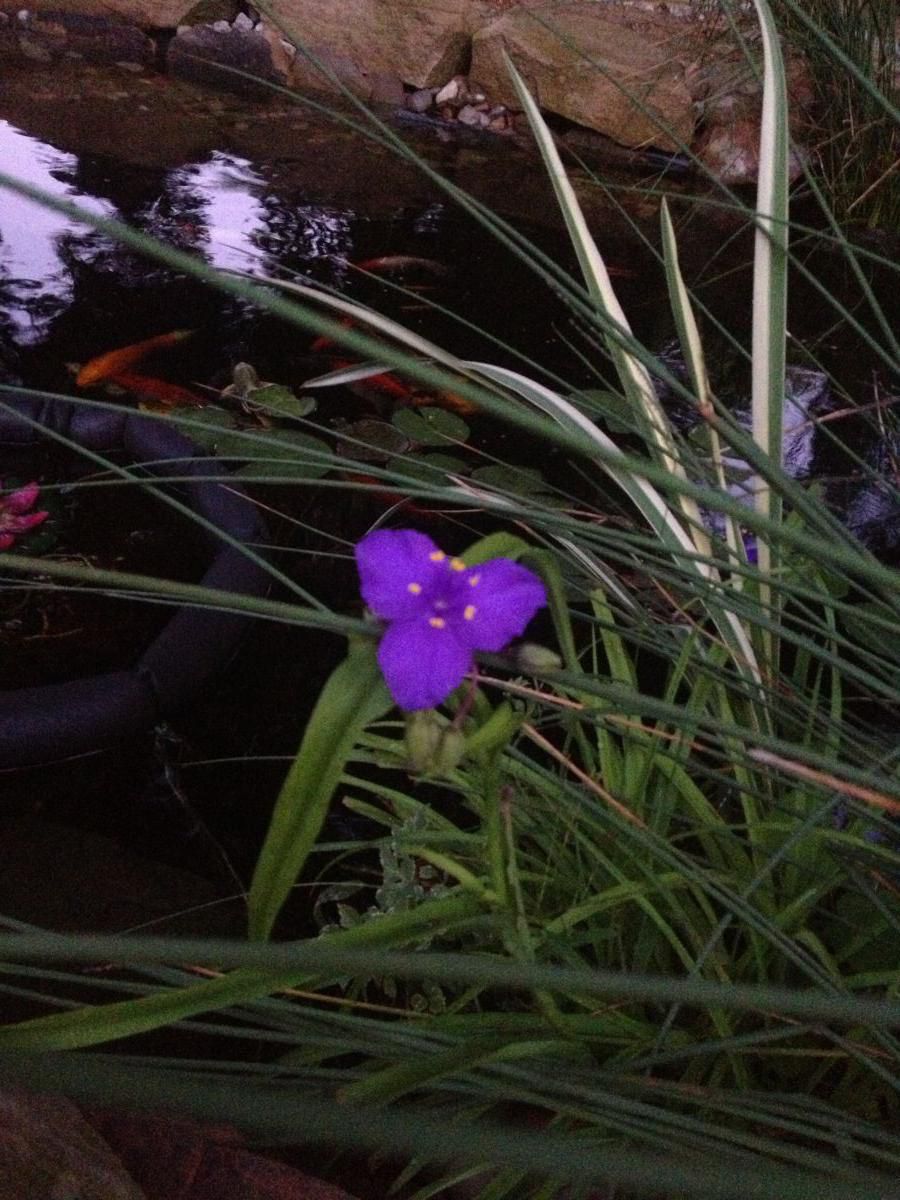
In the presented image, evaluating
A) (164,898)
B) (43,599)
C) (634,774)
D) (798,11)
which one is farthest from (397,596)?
(43,599)

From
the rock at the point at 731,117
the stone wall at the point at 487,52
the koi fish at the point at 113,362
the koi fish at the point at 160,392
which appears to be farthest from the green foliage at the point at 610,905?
the stone wall at the point at 487,52

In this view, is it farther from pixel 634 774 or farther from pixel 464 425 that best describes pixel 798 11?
pixel 464 425

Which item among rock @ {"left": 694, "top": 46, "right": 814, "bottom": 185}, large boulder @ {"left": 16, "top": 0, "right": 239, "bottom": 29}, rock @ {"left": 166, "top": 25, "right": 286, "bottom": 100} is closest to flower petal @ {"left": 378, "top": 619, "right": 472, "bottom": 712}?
rock @ {"left": 694, "top": 46, "right": 814, "bottom": 185}

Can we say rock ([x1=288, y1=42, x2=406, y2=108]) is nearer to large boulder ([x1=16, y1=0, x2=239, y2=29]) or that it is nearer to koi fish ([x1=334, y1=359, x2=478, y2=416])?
large boulder ([x1=16, y1=0, x2=239, y2=29])

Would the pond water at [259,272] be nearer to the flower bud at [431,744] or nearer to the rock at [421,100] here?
the rock at [421,100]

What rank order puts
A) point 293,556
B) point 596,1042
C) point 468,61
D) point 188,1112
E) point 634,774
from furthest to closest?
point 468,61 → point 293,556 → point 634,774 → point 596,1042 → point 188,1112

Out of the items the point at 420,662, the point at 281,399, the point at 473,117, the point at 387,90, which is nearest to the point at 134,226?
the point at 281,399
